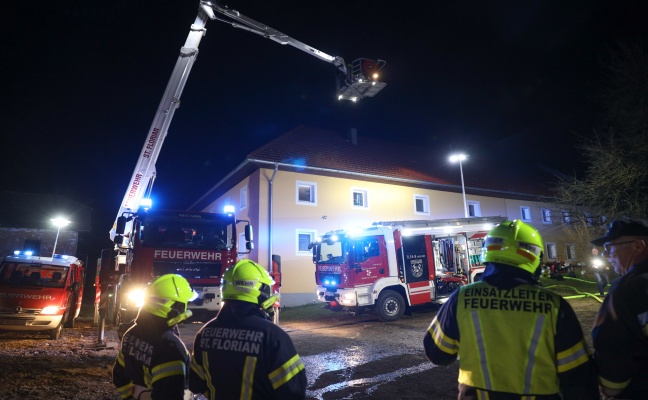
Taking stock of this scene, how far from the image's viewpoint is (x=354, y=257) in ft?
38.3

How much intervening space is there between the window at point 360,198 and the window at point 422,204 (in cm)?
339

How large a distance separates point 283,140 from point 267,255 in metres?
5.80

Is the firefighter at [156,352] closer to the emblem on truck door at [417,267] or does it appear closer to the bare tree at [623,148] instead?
the emblem on truck door at [417,267]

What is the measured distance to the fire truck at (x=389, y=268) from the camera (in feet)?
37.6

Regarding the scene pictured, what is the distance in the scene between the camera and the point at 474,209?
2445cm

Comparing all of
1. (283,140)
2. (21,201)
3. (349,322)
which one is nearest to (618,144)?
(349,322)

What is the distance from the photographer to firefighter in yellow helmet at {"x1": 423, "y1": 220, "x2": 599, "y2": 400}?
Answer: 1.91 meters

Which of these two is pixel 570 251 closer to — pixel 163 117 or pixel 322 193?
pixel 322 193

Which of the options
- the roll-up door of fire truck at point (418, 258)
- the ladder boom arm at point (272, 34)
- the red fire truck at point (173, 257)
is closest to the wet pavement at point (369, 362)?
the roll-up door of fire truck at point (418, 258)

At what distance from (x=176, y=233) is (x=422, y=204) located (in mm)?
15689

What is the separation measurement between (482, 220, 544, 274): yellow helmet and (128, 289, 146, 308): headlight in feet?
25.5

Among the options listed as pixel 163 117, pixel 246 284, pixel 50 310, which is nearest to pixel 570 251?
pixel 163 117

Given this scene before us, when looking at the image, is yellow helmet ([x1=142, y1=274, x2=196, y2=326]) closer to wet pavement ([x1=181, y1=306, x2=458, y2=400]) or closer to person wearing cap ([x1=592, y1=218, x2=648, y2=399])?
person wearing cap ([x1=592, y1=218, x2=648, y2=399])

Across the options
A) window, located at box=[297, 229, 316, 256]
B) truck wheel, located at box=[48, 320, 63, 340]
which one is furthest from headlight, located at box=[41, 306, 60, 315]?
Result: window, located at box=[297, 229, 316, 256]
